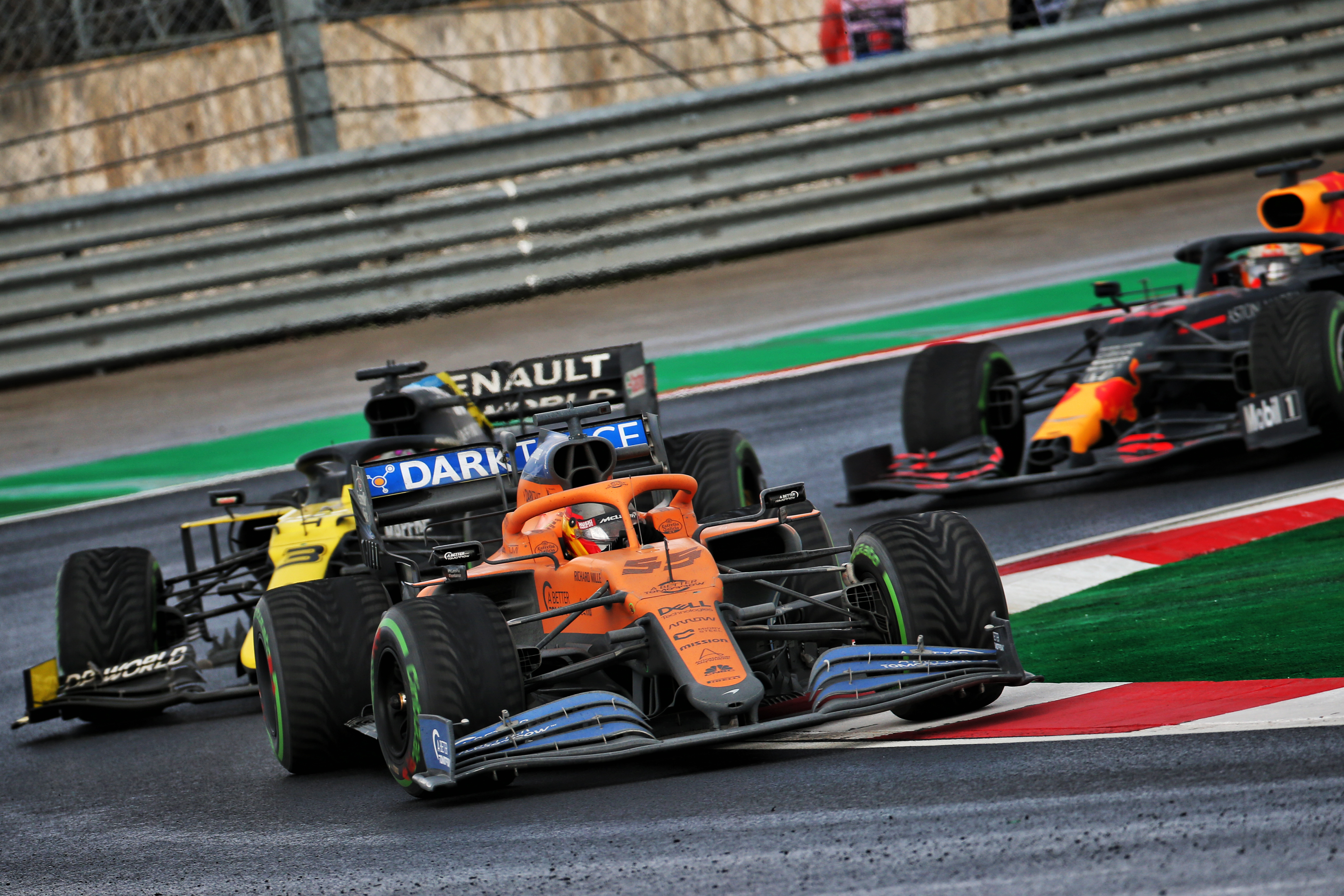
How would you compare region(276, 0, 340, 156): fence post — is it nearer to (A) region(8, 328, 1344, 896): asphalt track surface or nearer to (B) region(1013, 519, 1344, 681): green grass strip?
(A) region(8, 328, 1344, 896): asphalt track surface

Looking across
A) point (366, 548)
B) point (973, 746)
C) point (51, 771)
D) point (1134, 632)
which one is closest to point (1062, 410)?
point (1134, 632)

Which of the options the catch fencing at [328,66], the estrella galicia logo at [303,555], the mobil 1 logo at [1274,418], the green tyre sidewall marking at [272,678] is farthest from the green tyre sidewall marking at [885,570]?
the catch fencing at [328,66]

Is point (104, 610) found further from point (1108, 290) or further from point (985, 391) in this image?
point (1108, 290)

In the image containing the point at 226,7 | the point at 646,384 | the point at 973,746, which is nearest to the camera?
the point at 973,746

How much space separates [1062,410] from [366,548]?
4.61 m

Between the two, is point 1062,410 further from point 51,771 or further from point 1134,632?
point 51,771

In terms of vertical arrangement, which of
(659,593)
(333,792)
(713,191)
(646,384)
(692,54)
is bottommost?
(333,792)

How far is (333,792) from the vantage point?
6.72 metres

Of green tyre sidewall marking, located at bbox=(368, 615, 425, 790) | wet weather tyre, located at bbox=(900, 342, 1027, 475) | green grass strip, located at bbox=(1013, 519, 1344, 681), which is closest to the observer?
green tyre sidewall marking, located at bbox=(368, 615, 425, 790)

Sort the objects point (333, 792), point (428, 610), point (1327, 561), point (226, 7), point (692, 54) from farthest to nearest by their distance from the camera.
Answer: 1. point (692, 54)
2. point (226, 7)
3. point (1327, 561)
4. point (333, 792)
5. point (428, 610)

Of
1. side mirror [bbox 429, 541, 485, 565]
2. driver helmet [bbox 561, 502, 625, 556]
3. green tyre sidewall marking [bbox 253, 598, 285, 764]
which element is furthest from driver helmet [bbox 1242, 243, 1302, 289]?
green tyre sidewall marking [bbox 253, 598, 285, 764]

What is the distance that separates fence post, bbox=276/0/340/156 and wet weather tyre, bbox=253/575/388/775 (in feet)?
32.2

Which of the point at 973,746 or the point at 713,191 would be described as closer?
the point at 973,746

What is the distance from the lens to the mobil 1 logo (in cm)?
970
